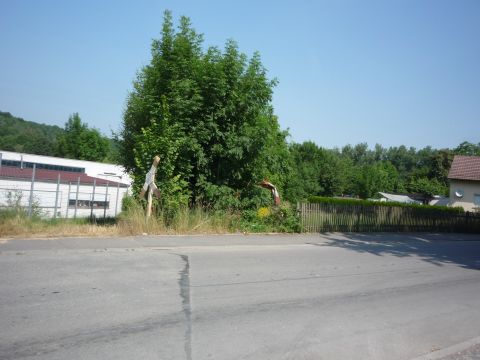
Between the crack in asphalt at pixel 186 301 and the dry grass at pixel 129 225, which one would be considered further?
the dry grass at pixel 129 225

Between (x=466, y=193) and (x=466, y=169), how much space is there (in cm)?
236

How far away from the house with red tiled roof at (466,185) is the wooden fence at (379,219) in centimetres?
1118

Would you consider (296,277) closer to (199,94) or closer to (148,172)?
(148,172)

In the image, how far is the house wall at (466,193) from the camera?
38.4m

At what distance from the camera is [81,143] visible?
80.6 meters

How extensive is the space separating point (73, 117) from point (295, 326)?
86.6 metres

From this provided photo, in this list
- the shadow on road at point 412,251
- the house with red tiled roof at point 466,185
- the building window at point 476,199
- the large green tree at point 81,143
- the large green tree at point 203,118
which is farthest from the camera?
the large green tree at point 81,143

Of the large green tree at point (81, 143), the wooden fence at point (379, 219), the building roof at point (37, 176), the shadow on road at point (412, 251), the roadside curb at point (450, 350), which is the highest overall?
the large green tree at point (81, 143)

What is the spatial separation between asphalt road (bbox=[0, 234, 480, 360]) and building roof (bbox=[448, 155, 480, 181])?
31.3 m

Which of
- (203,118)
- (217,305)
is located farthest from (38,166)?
(217,305)

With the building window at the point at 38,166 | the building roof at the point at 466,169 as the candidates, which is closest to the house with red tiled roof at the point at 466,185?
the building roof at the point at 466,169

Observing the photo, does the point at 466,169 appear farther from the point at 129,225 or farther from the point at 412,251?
the point at 129,225

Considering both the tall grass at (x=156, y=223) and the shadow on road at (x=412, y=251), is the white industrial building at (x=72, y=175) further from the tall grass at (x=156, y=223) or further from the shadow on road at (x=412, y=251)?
the shadow on road at (x=412, y=251)

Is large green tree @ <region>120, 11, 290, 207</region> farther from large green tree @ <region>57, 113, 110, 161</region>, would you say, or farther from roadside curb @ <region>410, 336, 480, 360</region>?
large green tree @ <region>57, 113, 110, 161</region>
